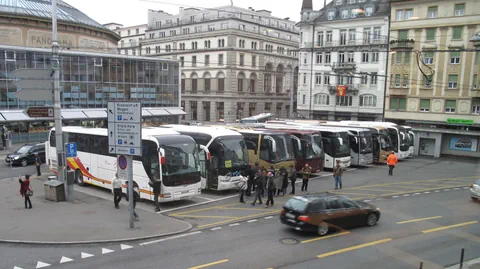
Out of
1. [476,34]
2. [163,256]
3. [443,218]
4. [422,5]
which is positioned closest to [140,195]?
[163,256]

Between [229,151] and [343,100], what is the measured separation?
38495mm

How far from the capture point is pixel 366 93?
5416cm

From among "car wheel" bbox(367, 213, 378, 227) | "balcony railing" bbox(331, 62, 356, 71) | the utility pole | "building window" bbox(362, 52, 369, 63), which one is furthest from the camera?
"balcony railing" bbox(331, 62, 356, 71)

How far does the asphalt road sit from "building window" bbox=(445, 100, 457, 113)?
32945mm

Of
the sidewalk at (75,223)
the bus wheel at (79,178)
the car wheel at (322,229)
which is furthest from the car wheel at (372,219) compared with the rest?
the bus wheel at (79,178)

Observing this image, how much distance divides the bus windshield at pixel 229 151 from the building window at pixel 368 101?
3622cm

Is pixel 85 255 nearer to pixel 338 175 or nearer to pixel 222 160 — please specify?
pixel 222 160

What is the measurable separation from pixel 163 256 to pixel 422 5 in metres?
46.0

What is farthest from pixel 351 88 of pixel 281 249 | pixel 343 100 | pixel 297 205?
pixel 281 249

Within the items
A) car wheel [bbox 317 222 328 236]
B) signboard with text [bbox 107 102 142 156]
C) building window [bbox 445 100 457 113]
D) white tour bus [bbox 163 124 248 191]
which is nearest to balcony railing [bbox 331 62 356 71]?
building window [bbox 445 100 457 113]

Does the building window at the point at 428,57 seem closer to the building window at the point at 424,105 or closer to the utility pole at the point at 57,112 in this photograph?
the building window at the point at 424,105

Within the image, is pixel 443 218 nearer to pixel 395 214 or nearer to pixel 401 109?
pixel 395 214

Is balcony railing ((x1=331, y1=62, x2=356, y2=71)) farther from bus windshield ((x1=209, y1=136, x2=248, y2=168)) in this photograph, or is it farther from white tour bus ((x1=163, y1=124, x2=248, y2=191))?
bus windshield ((x1=209, y1=136, x2=248, y2=168))

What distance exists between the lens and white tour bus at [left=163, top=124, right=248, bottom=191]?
21.3 m
